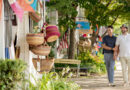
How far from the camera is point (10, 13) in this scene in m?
6.93

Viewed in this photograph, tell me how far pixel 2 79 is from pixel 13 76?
0.20 meters

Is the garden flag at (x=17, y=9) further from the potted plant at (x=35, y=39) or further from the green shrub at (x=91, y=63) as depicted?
the green shrub at (x=91, y=63)

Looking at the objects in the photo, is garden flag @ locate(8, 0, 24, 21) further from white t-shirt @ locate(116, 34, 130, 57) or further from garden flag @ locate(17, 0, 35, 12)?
white t-shirt @ locate(116, 34, 130, 57)

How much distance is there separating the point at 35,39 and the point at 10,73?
7.65 ft

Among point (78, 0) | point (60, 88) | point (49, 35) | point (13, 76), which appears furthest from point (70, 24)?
point (13, 76)

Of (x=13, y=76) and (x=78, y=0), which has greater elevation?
(x=78, y=0)

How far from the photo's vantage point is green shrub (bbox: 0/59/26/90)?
5195 mm

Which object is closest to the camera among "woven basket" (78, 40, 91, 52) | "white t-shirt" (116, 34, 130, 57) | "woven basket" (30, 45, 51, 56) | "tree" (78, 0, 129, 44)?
"woven basket" (30, 45, 51, 56)

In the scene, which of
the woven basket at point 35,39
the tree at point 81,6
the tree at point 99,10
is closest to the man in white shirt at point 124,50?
the tree at point 81,6

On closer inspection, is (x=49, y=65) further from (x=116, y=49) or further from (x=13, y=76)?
(x=13, y=76)

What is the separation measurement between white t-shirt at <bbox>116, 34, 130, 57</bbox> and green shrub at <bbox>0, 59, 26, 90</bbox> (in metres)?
4.86

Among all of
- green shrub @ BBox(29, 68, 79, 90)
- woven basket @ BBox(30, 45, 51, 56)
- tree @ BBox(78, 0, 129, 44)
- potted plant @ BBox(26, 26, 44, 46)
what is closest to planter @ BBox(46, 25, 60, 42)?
woven basket @ BBox(30, 45, 51, 56)

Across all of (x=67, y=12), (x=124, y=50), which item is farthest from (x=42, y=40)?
(x=67, y=12)

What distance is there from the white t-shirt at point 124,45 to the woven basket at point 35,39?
304cm
